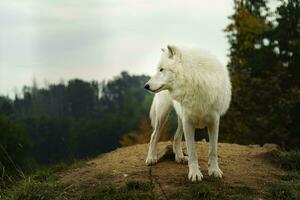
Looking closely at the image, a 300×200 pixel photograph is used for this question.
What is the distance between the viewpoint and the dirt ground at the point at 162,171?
31.7 ft

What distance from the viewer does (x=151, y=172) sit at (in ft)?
33.2

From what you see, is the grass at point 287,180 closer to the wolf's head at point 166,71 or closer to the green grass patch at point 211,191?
the green grass patch at point 211,191

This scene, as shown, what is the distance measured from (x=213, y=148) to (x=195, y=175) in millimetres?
513

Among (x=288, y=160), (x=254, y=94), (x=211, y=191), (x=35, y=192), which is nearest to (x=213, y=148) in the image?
(x=211, y=191)

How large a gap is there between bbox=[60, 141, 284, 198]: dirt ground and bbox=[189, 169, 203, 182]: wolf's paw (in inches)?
5.8

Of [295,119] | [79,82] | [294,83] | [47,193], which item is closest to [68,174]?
[47,193]

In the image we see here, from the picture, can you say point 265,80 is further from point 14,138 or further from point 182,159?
point 182,159

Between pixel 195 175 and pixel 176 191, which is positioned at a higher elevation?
pixel 195 175

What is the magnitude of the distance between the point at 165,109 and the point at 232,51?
23031 mm

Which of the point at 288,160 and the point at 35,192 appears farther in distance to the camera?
the point at 288,160

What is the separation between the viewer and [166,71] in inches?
362

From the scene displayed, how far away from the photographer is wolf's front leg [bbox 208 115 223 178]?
370 inches

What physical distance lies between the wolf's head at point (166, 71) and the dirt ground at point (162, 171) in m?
1.46

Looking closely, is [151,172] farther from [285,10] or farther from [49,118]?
[49,118]
